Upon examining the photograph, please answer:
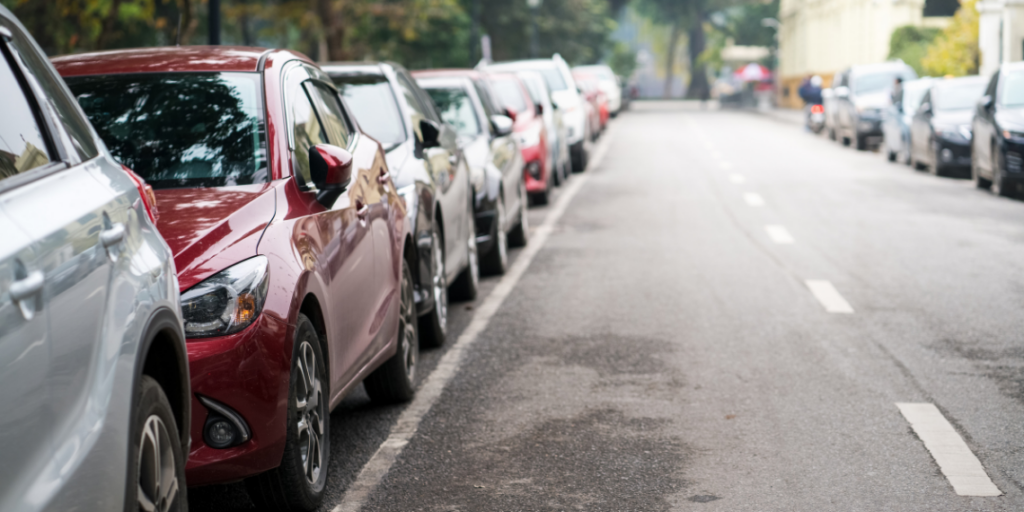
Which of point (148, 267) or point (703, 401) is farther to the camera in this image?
point (703, 401)

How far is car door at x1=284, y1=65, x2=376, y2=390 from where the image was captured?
4812 mm

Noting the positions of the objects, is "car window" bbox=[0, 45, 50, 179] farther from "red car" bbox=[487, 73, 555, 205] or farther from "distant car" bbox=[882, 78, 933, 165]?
"distant car" bbox=[882, 78, 933, 165]

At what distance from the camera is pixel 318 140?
5.62 meters

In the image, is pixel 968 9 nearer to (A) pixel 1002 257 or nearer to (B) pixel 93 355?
(A) pixel 1002 257

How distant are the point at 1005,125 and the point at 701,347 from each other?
35.9 ft

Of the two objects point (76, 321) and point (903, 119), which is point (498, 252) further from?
point (903, 119)

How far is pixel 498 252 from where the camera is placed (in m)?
10.8

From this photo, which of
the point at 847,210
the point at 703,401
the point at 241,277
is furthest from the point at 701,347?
the point at 847,210

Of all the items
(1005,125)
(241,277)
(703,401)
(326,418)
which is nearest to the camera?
(241,277)

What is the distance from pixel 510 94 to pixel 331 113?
10848 millimetres

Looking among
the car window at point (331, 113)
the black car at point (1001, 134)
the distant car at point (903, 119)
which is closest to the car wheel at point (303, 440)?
the car window at point (331, 113)

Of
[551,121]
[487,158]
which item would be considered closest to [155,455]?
[487,158]

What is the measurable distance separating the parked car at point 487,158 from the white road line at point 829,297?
8.09ft

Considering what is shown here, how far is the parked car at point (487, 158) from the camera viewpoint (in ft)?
33.8
